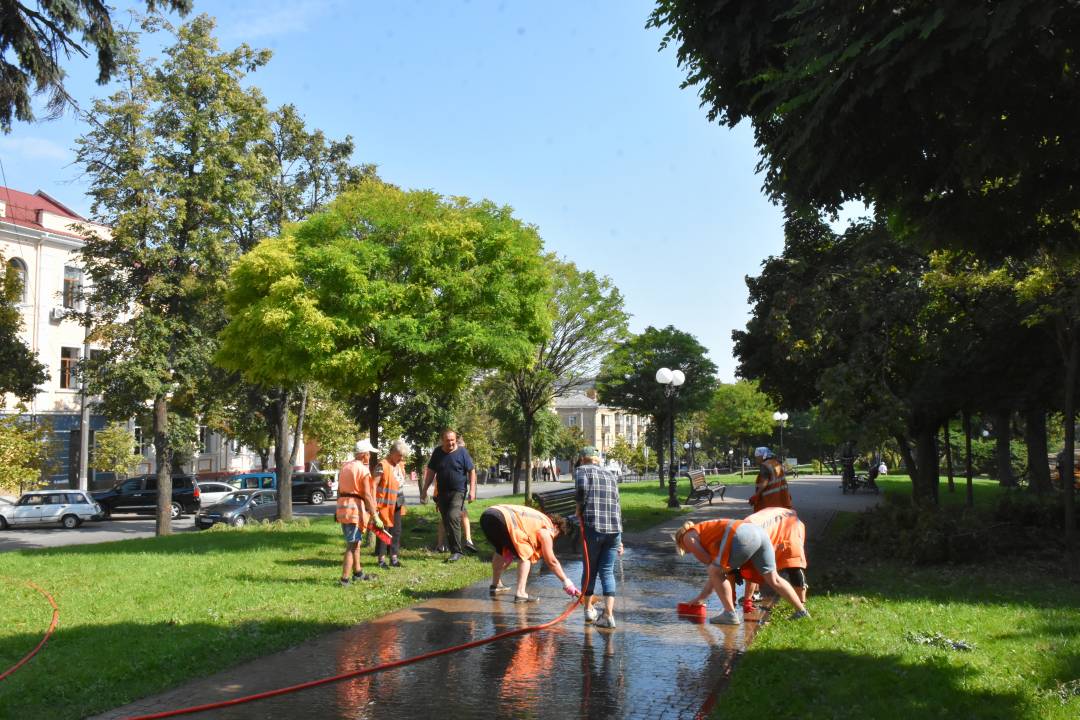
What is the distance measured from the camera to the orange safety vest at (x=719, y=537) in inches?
294

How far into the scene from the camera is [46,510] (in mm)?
31172

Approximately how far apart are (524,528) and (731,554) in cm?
221

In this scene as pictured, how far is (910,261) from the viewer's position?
17.2 meters

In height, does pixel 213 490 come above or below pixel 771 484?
below

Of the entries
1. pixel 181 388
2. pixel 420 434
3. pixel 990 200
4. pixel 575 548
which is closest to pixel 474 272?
pixel 575 548

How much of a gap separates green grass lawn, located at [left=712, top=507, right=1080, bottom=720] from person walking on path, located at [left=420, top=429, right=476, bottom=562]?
15.3ft

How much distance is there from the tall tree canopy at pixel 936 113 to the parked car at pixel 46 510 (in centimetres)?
3187

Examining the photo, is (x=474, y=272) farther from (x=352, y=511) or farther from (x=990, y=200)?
(x=990, y=200)

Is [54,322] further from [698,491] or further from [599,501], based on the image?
[599,501]

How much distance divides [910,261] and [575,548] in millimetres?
9417

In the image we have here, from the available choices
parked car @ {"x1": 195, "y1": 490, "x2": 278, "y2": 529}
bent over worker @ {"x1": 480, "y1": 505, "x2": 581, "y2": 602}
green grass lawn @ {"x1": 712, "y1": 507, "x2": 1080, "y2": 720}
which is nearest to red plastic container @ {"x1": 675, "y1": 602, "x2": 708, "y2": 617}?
green grass lawn @ {"x1": 712, "y1": 507, "x2": 1080, "y2": 720}

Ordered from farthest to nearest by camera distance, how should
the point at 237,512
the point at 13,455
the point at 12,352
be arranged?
the point at 237,512 < the point at 12,352 < the point at 13,455

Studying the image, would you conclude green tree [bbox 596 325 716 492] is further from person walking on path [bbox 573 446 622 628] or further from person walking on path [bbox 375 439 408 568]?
person walking on path [bbox 573 446 622 628]

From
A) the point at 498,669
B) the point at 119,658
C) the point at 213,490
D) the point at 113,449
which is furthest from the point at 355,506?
the point at 113,449
